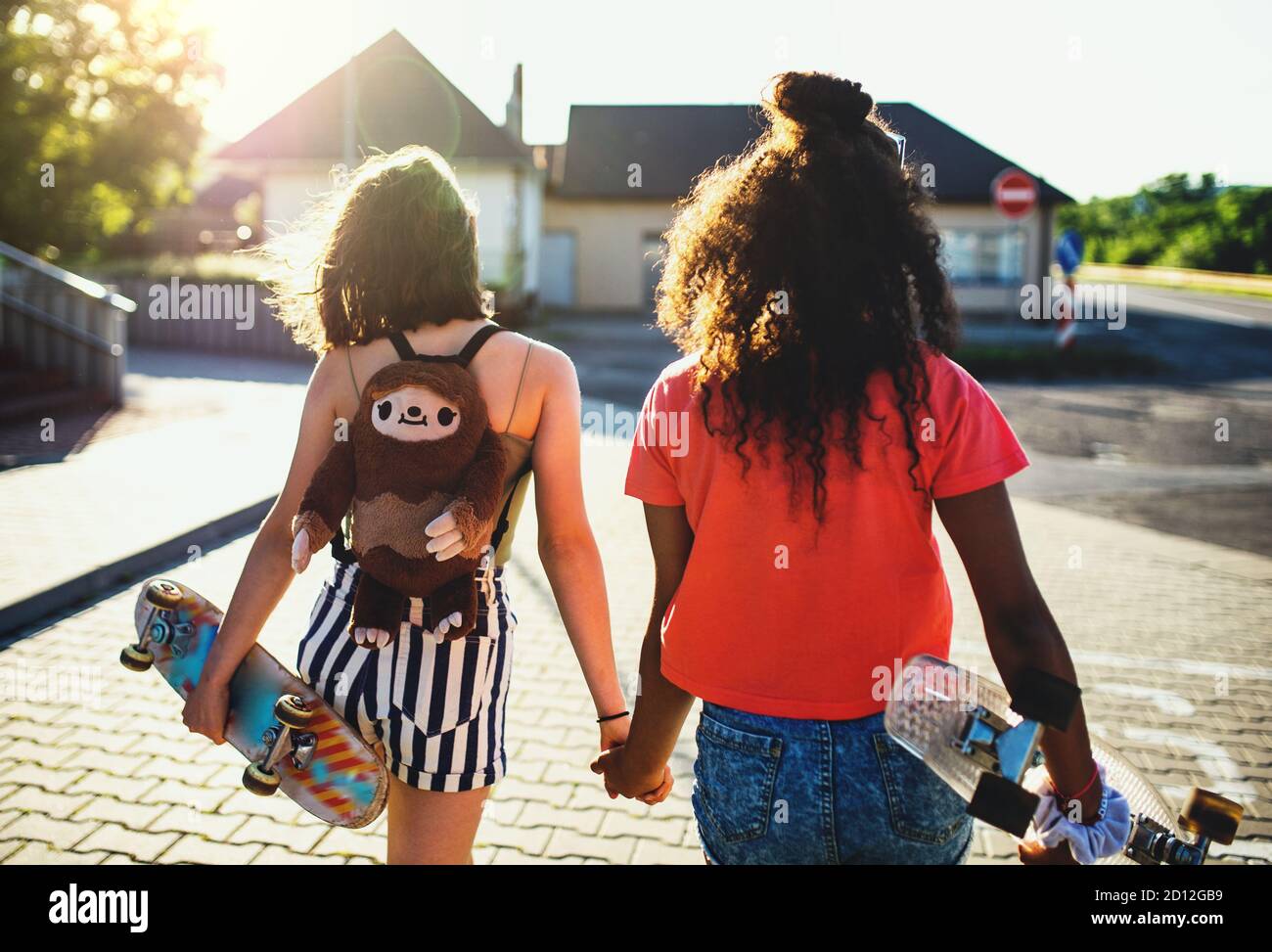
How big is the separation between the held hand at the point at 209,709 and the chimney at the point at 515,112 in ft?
96.6

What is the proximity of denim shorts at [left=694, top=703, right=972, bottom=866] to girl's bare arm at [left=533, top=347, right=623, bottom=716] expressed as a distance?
0.53 m

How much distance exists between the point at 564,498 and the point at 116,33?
102 feet

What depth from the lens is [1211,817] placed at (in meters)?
1.92

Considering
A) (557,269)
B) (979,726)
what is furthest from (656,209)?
(979,726)

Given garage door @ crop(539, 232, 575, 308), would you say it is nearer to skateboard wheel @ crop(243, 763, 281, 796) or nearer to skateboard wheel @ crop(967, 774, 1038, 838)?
skateboard wheel @ crop(243, 763, 281, 796)

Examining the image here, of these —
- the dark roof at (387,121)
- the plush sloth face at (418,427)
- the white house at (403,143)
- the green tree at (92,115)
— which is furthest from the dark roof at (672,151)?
the plush sloth face at (418,427)

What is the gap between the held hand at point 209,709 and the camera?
214cm

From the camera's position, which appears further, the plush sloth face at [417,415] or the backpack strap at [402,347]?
the backpack strap at [402,347]

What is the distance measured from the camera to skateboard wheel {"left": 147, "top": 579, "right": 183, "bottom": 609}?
2.28m

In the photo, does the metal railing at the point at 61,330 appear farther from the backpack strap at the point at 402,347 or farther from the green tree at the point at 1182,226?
the green tree at the point at 1182,226

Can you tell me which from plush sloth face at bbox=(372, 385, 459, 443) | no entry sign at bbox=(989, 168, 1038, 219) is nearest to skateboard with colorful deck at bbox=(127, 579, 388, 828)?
plush sloth face at bbox=(372, 385, 459, 443)

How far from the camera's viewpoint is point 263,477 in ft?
29.7

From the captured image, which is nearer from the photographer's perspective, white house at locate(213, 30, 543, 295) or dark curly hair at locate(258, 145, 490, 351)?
dark curly hair at locate(258, 145, 490, 351)
